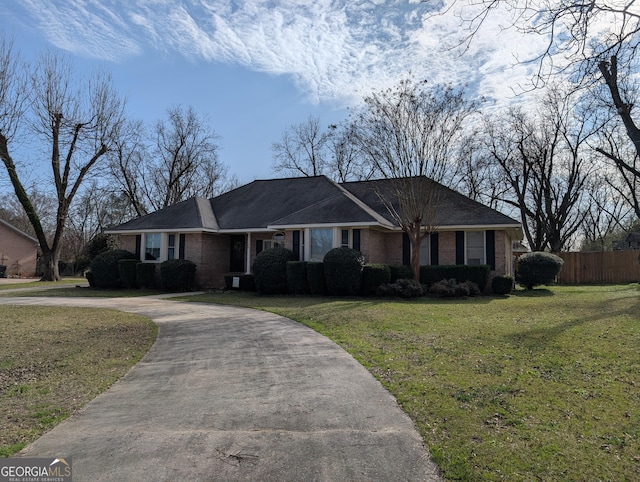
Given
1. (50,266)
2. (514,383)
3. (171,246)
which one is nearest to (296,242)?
(171,246)

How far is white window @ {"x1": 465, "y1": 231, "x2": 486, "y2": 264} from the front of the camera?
1910 cm

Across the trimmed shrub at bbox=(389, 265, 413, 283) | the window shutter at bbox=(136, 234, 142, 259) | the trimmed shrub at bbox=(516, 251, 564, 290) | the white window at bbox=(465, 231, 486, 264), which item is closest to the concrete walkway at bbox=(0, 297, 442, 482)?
the trimmed shrub at bbox=(389, 265, 413, 283)

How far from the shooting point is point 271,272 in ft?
59.4

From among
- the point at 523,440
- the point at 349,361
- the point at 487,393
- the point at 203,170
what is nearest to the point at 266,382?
the point at 349,361

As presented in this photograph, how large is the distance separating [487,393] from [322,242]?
1442 centimetres

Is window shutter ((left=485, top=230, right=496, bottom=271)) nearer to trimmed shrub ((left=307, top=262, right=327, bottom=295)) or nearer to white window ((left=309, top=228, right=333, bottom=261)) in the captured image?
white window ((left=309, top=228, right=333, bottom=261))

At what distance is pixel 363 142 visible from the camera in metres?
18.4

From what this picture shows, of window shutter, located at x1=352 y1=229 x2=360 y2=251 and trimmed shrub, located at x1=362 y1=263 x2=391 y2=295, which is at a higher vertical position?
window shutter, located at x1=352 y1=229 x2=360 y2=251

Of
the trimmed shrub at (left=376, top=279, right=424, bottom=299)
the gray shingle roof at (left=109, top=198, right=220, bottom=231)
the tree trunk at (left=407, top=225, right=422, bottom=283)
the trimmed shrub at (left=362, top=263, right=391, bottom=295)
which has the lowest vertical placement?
the trimmed shrub at (left=376, top=279, right=424, bottom=299)

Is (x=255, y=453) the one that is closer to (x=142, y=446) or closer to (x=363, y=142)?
(x=142, y=446)

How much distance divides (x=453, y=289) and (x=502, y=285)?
2.75m

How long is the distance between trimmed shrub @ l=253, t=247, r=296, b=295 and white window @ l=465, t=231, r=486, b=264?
7.85 m

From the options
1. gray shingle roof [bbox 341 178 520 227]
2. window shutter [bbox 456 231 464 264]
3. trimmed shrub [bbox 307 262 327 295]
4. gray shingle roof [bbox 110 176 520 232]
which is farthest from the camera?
window shutter [bbox 456 231 464 264]

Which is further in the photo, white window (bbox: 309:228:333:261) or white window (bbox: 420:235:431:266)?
white window (bbox: 420:235:431:266)
